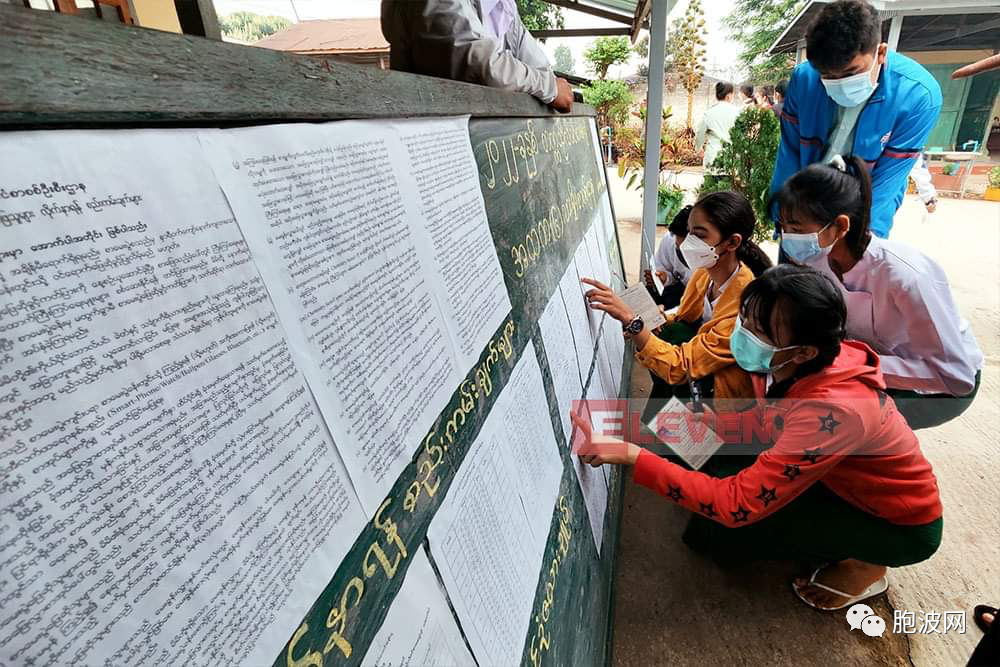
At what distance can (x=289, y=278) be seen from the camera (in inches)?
22.0

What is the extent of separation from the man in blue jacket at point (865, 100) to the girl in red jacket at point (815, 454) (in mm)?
1540

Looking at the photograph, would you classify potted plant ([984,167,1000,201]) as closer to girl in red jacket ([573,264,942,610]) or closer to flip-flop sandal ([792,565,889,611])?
flip-flop sandal ([792,565,889,611])

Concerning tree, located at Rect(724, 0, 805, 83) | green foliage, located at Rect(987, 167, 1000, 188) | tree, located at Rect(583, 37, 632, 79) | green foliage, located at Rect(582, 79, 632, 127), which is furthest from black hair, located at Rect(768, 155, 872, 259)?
tree, located at Rect(724, 0, 805, 83)

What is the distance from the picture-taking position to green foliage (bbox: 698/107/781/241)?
20.1 ft

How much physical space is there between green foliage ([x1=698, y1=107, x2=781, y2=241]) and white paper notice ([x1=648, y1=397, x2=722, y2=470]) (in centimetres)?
475

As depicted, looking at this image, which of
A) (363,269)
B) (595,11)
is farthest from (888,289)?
(595,11)

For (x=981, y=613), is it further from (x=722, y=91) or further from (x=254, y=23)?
(x=254, y=23)

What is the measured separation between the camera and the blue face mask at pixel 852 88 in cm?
243

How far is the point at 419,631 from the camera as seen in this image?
0.65m

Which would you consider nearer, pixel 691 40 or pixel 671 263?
pixel 671 263

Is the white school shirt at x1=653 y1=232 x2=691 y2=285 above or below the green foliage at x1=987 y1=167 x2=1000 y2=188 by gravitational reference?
above

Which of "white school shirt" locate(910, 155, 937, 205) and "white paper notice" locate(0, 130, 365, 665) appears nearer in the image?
"white paper notice" locate(0, 130, 365, 665)

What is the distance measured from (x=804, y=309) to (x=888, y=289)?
83 centimetres

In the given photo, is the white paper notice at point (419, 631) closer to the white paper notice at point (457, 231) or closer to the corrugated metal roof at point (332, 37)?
the white paper notice at point (457, 231)
